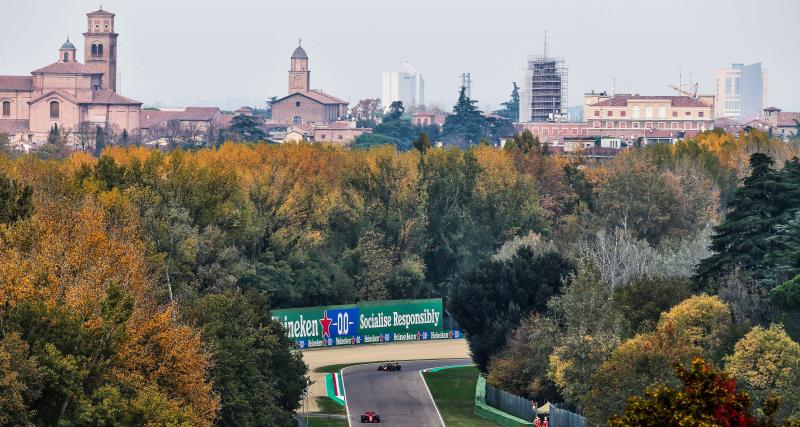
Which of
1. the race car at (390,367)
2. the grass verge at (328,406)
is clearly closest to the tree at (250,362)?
the grass verge at (328,406)

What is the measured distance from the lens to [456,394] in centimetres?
7819

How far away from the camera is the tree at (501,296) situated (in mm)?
77188

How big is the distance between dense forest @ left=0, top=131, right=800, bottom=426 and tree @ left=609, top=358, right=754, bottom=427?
65.3 feet

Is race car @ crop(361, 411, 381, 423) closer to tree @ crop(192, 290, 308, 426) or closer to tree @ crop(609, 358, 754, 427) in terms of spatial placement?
tree @ crop(192, 290, 308, 426)

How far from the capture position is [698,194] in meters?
120

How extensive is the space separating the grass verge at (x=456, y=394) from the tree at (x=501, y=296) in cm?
189

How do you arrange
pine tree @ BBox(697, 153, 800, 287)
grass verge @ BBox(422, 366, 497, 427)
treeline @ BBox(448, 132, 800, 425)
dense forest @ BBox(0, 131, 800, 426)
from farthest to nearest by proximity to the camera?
pine tree @ BBox(697, 153, 800, 287) → grass verge @ BBox(422, 366, 497, 427) → treeline @ BBox(448, 132, 800, 425) → dense forest @ BBox(0, 131, 800, 426)

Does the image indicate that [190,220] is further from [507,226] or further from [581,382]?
[507,226]

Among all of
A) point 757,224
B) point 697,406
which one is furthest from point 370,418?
point 697,406

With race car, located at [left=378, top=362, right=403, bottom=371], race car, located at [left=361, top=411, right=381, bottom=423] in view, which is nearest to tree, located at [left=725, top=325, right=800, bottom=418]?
race car, located at [left=361, top=411, right=381, bottom=423]

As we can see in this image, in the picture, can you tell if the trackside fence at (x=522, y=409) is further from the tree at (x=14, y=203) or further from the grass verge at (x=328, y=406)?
the tree at (x=14, y=203)

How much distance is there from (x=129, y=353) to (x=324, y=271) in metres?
54.6

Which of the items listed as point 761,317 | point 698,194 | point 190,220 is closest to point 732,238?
point 761,317

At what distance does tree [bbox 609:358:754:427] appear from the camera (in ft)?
84.1
